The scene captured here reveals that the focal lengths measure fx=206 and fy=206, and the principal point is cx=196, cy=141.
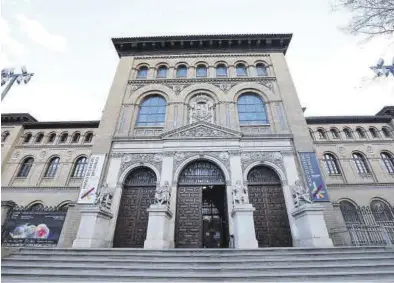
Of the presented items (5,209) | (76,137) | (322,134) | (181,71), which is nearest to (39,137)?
(76,137)

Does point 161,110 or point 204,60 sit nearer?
point 161,110

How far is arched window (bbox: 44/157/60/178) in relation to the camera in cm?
1865

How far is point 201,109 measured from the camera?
13.8 m

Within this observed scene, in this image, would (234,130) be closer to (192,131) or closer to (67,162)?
(192,131)

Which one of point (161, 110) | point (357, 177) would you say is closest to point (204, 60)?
point (161, 110)

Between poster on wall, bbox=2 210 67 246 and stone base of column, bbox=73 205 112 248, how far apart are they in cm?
134

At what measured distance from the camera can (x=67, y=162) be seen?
19.1 meters

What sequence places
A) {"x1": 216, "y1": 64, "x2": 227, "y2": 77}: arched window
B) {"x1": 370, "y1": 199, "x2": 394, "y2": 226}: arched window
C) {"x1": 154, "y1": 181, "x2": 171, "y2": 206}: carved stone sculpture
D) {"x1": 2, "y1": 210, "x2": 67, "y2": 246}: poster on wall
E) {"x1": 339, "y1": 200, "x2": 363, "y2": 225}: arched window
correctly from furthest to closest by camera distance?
{"x1": 216, "y1": 64, "x2": 227, "y2": 77}: arched window < {"x1": 339, "y1": 200, "x2": 363, "y2": 225}: arched window < {"x1": 370, "y1": 199, "x2": 394, "y2": 226}: arched window < {"x1": 154, "y1": 181, "x2": 171, "y2": 206}: carved stone sculpture < {"x1": 2, "y1": 210, "x2": 67, "y2": 246}: poster on wall

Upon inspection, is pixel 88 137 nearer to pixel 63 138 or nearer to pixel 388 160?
pixel 63 138

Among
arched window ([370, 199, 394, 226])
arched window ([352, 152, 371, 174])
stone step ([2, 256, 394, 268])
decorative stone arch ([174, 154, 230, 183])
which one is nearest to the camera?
stone step ([2, 256, 394, 268])

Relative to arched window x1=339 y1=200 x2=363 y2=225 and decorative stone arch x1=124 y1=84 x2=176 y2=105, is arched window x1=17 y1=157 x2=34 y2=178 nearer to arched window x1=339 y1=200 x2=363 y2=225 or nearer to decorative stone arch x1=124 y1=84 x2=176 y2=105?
decorative stone arch x1=124 y1=84 x2=176 y2=105

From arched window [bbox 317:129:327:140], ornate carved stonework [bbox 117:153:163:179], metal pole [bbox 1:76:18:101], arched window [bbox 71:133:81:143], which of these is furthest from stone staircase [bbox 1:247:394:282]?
arched window [bbox 71:133:81:143]

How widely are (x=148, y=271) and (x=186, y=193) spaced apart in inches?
208

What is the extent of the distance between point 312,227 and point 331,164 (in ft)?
42.9
